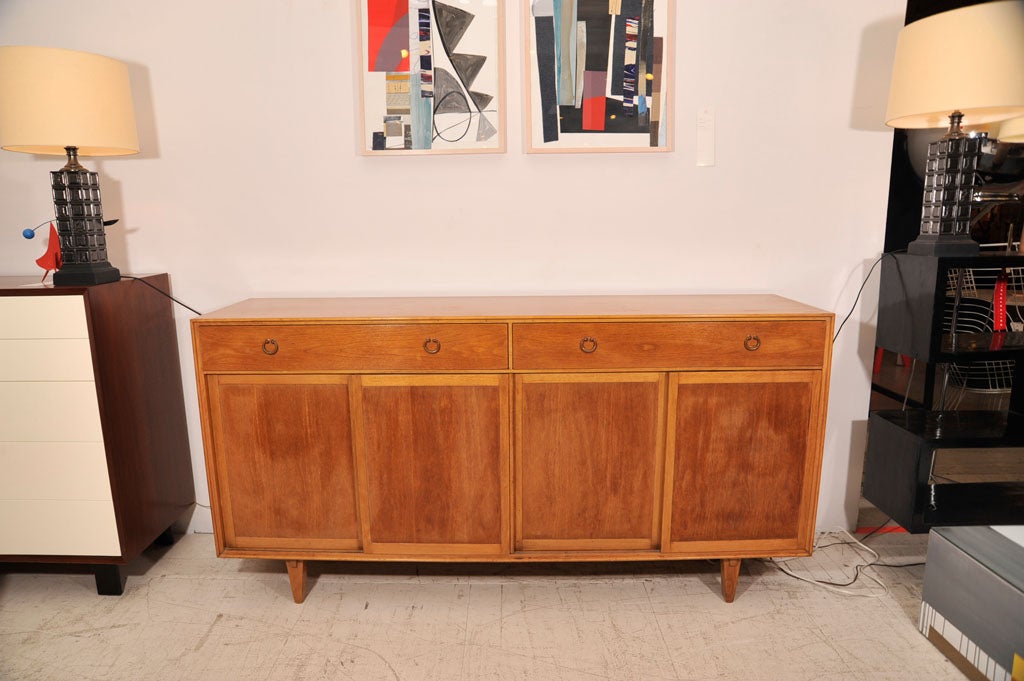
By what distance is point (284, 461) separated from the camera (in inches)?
68.4

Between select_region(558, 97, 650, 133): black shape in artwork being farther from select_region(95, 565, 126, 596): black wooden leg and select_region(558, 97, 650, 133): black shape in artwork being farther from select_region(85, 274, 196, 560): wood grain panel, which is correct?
select_region(95, 565, 126, 596): black wooden leg

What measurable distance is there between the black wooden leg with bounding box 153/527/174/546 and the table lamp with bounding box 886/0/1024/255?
2.67m

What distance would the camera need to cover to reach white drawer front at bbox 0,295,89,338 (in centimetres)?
170

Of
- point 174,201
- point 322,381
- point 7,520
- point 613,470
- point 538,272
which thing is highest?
point 174,201

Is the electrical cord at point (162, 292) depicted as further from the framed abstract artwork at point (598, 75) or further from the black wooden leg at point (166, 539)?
the framed abstract artwork at point (598, 75)

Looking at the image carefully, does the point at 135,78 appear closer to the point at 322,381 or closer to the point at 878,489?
the point at 322,381

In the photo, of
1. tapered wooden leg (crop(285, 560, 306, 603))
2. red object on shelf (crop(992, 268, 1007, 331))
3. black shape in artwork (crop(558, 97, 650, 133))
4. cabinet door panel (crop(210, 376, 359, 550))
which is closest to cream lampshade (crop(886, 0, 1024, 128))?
red object on shelf (crop(992, 268, 1007, 331))

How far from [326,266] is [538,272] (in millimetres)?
735

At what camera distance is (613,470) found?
1.72m

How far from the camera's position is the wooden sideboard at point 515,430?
65.1 inches

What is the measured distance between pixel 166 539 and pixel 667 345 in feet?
6.18

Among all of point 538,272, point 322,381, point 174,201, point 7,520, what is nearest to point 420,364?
point 322,381

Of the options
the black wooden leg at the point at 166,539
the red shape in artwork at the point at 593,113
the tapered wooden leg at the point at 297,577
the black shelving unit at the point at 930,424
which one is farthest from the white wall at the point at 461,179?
the tapered wooden leg at the point at 297,577

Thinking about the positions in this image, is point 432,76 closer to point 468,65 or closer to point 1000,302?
point 468,65
